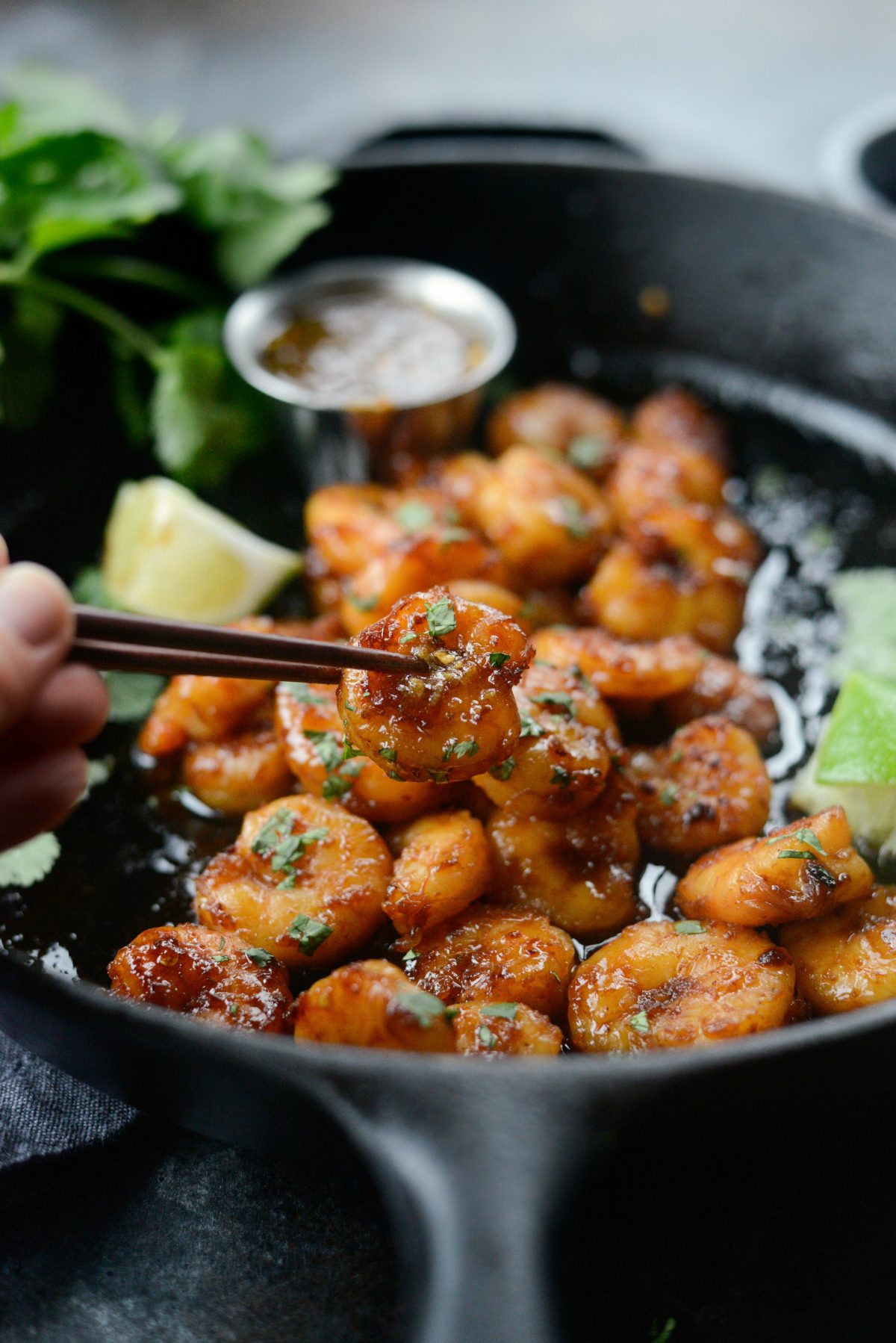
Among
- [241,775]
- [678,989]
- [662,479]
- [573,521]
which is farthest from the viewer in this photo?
[662,479]

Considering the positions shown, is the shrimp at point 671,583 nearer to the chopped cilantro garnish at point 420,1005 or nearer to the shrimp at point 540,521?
the shrimp at point 540,521

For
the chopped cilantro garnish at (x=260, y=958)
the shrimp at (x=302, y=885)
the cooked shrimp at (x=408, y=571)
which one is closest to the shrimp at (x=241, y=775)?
the shrimp at (x=302, y=885)

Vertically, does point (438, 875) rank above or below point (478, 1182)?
below

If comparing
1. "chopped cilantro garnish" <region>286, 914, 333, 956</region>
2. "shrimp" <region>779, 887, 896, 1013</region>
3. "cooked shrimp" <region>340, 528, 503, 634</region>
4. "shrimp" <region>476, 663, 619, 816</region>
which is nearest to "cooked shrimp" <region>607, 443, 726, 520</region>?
"cooked shrimp" <region>340, 528, 503, 634</region>

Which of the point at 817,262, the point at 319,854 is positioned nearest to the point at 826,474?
the point at 817,262

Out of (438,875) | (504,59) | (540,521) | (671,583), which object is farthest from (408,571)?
(504,59)

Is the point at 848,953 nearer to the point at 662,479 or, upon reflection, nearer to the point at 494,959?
the point at 494,959

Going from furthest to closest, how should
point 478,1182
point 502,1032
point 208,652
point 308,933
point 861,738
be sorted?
point 861,738 < point 308,933 < point 502,1032 < point 208,652 < point 478,1182

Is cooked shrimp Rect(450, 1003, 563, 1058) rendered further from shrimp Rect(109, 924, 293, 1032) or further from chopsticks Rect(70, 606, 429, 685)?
chopsticks Rect(70, 606, 429, 685)
